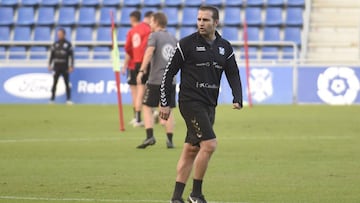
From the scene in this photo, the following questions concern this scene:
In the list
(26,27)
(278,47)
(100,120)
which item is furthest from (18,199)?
(26,27)

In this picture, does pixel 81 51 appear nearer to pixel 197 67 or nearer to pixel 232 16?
pixel 232 16

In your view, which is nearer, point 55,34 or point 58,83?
point 58,83

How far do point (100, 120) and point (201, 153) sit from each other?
45.4 ft

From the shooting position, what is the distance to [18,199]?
10516 mm

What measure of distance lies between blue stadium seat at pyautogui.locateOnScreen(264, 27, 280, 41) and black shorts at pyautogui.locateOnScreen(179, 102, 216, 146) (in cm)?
2491

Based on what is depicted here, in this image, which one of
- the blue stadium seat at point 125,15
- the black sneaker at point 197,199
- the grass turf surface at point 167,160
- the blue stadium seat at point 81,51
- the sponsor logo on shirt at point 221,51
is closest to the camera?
the black sneaker at point 197,199

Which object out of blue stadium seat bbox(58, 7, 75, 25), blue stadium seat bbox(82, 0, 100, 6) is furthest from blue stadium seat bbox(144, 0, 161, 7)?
blue stadium seat bbox(58, 7, 75, 25)

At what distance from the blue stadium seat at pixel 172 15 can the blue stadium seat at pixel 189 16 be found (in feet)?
0.91

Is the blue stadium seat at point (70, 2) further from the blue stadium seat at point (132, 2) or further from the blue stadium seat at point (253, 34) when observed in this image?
the blue stadium seat at point (253, 34)

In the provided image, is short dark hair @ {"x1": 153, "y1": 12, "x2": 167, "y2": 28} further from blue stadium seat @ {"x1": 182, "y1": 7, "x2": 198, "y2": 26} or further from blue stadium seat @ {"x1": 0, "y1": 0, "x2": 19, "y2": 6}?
blue stadium seat @ {"x1": 0, "y1": 0, "x2": 19, "y2": 6}

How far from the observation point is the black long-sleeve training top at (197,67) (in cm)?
1024

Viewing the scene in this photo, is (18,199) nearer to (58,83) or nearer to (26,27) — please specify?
(58,83)

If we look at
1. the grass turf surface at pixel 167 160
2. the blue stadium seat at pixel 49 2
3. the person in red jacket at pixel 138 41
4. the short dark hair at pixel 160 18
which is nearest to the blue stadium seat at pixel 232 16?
the blue stadium seat at pixel 49 2

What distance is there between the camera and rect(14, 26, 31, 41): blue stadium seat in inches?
1420
